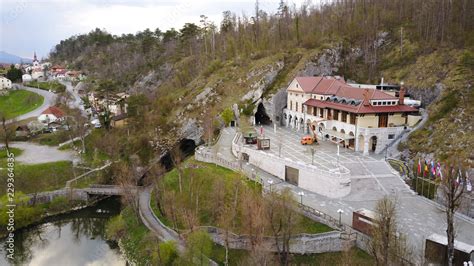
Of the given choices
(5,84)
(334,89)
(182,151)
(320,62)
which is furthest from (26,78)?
(334,89)

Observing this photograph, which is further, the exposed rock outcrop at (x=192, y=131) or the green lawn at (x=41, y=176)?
the exposed rock outcrop at (x=192, y=131)

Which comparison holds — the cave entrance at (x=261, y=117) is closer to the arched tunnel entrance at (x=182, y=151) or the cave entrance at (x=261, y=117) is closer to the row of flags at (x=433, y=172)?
the arched tunnel entrance at (x=182, y=151)

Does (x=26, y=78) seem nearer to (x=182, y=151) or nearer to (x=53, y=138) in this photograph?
(x=53, y=138)

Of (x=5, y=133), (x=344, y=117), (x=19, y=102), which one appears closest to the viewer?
(x=344, y=117)

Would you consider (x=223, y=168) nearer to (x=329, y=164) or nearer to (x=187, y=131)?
(x=329, y=164)

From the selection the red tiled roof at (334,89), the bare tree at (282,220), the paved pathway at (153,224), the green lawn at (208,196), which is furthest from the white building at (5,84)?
the bare tree at (282,220)

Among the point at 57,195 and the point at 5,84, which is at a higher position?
the point at 5,84

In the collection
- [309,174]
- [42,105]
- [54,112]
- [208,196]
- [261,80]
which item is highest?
[261,80]
